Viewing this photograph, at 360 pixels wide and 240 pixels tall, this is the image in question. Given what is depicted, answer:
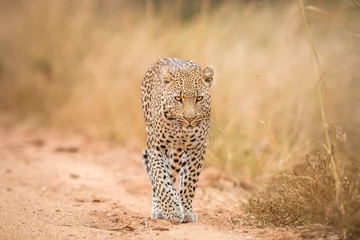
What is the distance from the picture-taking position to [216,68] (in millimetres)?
10562

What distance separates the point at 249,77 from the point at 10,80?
20.9ft

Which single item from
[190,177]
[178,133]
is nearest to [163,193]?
[190,177]

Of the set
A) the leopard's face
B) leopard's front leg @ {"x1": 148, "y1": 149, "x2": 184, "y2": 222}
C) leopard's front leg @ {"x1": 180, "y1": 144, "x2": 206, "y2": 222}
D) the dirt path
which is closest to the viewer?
the dirt path

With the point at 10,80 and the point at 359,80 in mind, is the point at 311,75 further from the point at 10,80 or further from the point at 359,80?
the point at 10,80

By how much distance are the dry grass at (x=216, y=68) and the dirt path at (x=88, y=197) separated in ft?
1.99

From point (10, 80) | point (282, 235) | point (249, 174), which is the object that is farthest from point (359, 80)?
point (10, 80)

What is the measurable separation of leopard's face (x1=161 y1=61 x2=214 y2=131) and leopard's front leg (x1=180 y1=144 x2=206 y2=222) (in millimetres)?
379

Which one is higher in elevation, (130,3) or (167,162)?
(130,3)

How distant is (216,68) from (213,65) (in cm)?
24

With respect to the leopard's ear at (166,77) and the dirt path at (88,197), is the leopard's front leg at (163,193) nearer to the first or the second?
the dirt path at (88,197)

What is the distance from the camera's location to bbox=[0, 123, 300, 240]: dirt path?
5.75 m

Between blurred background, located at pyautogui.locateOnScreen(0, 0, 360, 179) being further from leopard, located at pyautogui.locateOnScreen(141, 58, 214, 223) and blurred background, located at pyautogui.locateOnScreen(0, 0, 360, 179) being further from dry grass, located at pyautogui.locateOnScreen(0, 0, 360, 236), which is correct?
leopard, located at pyautogui.locateOnScreen(141, 58, 214, 223)

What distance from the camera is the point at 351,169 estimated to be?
18.9 ft

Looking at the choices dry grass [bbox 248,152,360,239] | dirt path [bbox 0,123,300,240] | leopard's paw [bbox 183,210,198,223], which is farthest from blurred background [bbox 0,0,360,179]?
leopard's paw [bbox 183,210,198,223]
